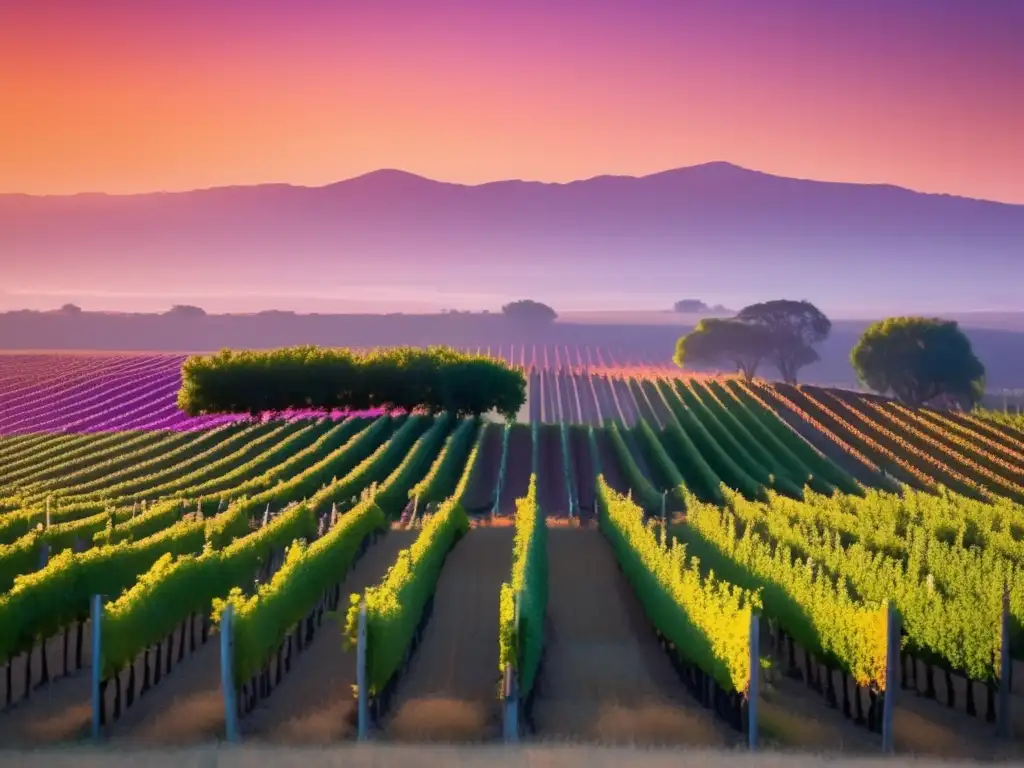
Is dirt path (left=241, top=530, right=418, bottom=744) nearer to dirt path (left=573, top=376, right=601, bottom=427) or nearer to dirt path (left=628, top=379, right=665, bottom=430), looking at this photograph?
dirt path (left=628, top=379, right=665, bottom=430)

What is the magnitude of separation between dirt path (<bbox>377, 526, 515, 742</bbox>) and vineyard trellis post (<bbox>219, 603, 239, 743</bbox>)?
5.94 ft

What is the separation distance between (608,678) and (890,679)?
167 inches

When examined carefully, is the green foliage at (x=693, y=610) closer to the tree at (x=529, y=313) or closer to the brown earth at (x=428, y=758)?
the brown earth at (x=428, y=758)

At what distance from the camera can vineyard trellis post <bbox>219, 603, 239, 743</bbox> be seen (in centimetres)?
1323

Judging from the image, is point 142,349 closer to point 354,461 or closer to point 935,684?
point 354,461

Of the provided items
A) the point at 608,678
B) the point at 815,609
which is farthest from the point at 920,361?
the point at 608,678

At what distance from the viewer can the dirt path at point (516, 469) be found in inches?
1823

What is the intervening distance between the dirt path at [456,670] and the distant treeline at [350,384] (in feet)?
136

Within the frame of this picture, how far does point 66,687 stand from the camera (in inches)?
623

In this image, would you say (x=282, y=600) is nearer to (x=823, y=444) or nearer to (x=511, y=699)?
(x=511, y=699)

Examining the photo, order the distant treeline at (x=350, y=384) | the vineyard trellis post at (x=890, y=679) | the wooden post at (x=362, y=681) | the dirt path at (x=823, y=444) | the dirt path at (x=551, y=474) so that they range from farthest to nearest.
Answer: the distant treeline at (x=350, y=384) → the dirt path at (x=823, y=444) → the dirt path at (x=551, y=474) → the wooden post at (x=362, y=681) → the vineyard trellis post at (x=890, y=679)

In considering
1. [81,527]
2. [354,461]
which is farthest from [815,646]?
[354,461]

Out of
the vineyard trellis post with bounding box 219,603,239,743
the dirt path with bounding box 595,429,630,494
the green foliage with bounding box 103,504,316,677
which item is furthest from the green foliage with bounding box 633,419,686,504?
the vineyard trellis post with bounding box 219,603,239,743

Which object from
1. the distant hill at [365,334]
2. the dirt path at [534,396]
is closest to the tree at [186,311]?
the distant hill at [365,334]
